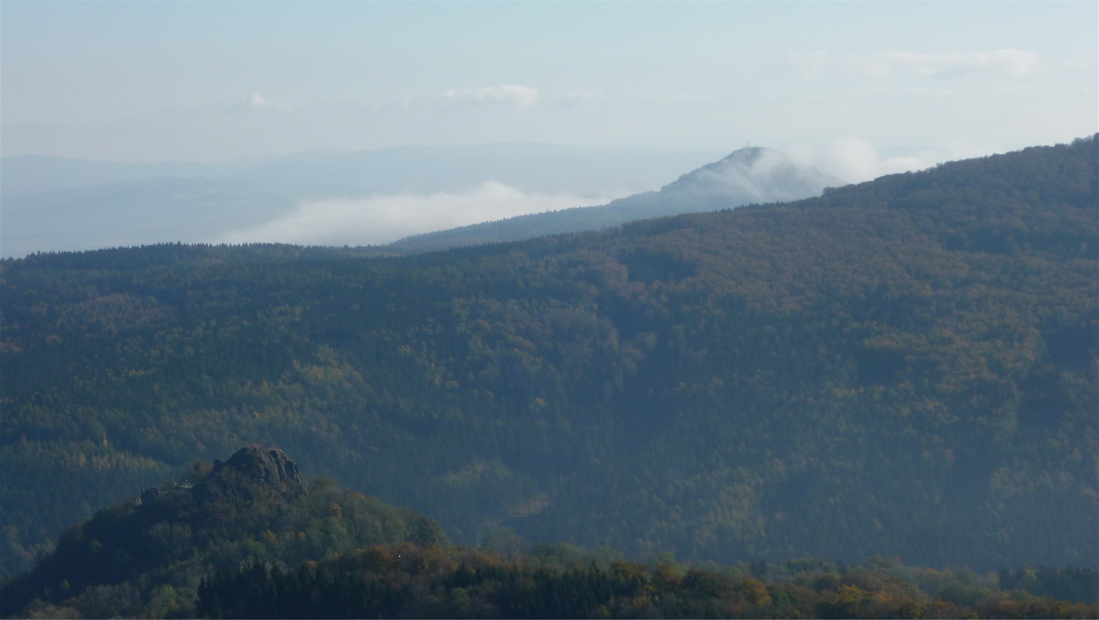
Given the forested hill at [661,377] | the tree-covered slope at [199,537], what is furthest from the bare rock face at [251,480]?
the forested hill at [661,377]

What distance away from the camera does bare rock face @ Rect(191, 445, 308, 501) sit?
52969 mm

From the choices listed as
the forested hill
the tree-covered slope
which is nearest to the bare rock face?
the tree-covered slope

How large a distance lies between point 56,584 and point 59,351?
6569 cm

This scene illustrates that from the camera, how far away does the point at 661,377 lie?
362 ft

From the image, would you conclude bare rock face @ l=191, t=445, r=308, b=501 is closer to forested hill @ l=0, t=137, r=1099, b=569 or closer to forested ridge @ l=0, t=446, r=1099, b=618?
forested ridge @ l=0, t=446, r=1099, b=618

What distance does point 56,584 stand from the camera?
4894 cm

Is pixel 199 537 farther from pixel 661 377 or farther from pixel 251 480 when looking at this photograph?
pixel 661 377

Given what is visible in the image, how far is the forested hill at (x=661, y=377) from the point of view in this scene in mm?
81188

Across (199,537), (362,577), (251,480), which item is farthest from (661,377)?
(362,577)

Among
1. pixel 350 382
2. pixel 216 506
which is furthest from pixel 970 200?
pixel 216 506

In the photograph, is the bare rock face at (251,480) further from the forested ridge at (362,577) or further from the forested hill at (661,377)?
the forested hill at (661,377)

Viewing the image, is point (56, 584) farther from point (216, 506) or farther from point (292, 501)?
point (292, 501)

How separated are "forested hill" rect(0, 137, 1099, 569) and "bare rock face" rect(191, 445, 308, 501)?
30344 millimetres

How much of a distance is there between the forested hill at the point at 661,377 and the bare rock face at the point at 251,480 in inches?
1195
